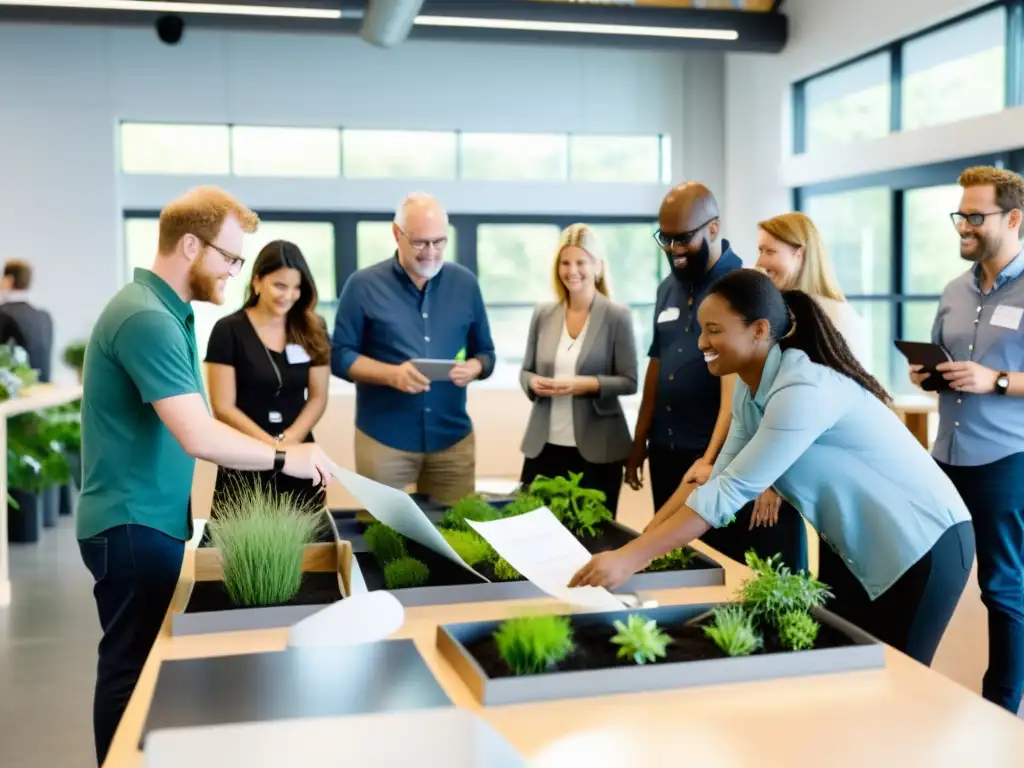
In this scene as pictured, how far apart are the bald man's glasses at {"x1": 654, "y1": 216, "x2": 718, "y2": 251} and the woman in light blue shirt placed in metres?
0.81

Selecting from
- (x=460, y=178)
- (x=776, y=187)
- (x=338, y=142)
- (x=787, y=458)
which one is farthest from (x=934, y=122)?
(x=787, y=458)

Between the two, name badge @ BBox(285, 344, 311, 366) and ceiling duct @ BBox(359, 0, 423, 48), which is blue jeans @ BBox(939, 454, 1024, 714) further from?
ceiling duct @ BBox(359, 0, 423, 48)

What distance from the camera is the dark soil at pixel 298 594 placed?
6.00ft

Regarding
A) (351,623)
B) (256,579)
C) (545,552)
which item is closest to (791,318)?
(545,552)

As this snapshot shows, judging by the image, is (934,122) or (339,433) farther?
(339,433)

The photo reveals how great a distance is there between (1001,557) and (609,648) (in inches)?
76.6

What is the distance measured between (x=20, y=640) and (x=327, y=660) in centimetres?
340

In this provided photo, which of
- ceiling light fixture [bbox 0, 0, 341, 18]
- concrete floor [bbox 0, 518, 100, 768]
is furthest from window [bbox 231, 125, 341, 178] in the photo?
concrete floor [bbox 0, 518, 100, 768]

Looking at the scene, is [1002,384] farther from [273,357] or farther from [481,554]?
[273,357]

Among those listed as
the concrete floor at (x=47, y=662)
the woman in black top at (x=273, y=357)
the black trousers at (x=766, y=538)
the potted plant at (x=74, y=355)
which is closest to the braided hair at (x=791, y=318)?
the black trousers at (x=766, y=538)

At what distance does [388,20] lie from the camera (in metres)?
6.77

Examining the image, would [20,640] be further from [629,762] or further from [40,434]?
[629,762]

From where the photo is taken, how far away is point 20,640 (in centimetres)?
430

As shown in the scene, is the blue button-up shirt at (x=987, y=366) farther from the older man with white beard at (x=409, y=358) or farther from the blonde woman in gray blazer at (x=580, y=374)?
the older man with white beard at (x=409, y=358)
